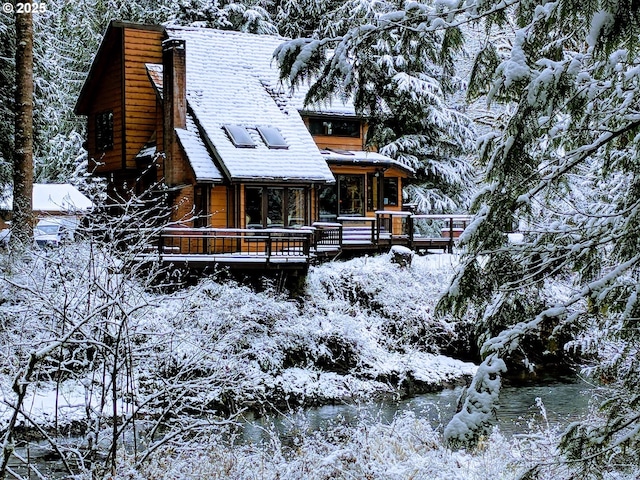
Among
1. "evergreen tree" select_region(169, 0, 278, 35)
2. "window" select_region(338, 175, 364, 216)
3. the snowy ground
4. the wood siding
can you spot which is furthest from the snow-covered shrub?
"evergreen tree" select_region(169, 0, 278, 35)

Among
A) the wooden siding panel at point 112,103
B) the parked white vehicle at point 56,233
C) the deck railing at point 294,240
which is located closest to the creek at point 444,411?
the parked white vehicle at point 56,233

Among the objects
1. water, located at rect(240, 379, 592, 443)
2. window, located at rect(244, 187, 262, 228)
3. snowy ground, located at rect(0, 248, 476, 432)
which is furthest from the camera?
window, located at rect(244, 187, 262, 228)

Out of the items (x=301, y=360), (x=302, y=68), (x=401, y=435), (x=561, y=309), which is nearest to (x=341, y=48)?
(x=302, y=68)

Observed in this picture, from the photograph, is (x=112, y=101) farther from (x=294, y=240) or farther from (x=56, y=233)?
(x=294, y=240)

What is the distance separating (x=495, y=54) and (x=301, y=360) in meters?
14.5

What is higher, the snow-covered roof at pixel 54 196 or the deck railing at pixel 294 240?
the snow-covered roof at pixel 54 196

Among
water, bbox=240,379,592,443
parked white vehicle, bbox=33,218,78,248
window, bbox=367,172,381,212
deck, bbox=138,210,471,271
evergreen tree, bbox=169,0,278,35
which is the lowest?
water, bbox=240,379,592,443

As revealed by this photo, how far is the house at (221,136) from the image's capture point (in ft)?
74.9

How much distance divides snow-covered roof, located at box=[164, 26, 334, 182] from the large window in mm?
849

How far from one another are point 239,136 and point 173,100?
2341 millimetres

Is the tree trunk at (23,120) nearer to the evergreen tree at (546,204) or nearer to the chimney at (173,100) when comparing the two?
the chimney at (173,100)

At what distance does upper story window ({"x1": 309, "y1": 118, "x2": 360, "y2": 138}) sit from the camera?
2777 cm

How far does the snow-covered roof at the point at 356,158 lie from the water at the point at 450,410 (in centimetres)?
1058

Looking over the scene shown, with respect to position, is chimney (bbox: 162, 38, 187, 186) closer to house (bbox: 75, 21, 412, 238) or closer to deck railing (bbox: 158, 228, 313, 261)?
house (bbox: 75, 21, 412, 238)
